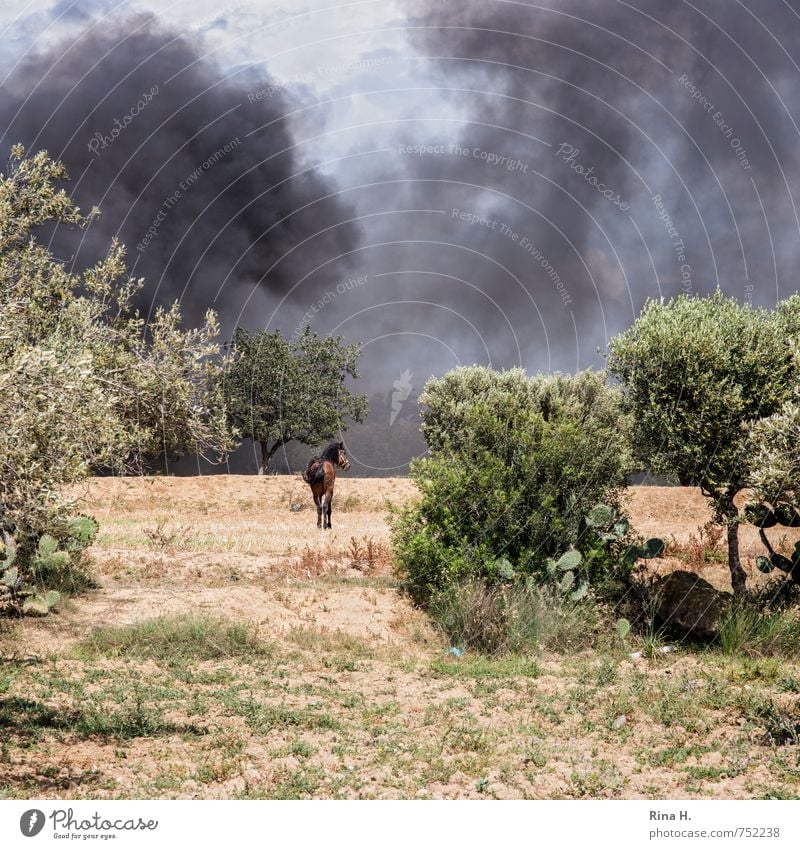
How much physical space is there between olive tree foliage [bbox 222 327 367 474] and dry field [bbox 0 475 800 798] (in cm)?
4610

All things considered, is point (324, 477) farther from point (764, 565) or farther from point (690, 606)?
point (764, 565)

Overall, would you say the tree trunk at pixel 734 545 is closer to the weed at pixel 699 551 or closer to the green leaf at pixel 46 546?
the weed at pixel 699 551

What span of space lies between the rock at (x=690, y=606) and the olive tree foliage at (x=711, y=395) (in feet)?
6.52

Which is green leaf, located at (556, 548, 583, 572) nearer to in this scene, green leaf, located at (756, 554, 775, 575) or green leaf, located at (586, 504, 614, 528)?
green leaf, located at (586, 504, 614, 528)

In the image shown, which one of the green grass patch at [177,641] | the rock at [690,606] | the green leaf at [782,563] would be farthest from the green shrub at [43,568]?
the green leaf at [782,563]

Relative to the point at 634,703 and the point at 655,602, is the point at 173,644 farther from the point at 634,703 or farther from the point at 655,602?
the point at 655,602

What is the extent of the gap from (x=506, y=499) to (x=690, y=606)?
4.78 metres

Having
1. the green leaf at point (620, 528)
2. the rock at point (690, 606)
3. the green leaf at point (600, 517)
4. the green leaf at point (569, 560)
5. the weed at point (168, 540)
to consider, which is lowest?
the weed at point (168, 540)

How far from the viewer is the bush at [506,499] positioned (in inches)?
688

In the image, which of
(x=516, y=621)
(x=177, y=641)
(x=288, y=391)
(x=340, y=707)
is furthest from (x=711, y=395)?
(x=288, y=391)

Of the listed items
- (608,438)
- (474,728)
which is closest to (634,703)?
(474,728)

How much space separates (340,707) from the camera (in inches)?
472

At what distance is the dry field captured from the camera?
9023mm

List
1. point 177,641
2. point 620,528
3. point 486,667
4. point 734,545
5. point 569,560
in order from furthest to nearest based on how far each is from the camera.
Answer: point 734,545
point 620,528
point 569,560
point 177,641
point 486,667
